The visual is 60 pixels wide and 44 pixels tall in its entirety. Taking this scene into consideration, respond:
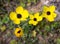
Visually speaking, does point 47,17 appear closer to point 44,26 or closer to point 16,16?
point 44,26

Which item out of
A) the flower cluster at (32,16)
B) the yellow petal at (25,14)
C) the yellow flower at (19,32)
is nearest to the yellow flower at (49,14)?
the flower cluster at (32,16)

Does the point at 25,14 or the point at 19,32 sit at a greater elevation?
the point at 25,14

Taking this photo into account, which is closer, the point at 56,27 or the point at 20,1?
the point at 56,27

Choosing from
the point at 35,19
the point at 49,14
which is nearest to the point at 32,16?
the point at 35,19

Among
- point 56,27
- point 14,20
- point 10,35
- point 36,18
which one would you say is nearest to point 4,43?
point 10,35

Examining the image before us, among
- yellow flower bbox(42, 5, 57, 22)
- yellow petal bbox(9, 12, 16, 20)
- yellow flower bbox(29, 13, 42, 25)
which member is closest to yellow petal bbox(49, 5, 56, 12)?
yellow flower bbox(42, 5, 57, 22)

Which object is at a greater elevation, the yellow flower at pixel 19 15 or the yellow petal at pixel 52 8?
the yellow petal at pixel 52 8

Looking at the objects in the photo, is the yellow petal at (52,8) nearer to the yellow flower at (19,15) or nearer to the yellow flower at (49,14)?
the yellow flower at (49,14)

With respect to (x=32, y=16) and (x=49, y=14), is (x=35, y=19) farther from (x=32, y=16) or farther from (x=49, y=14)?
(x=49, y=14)
